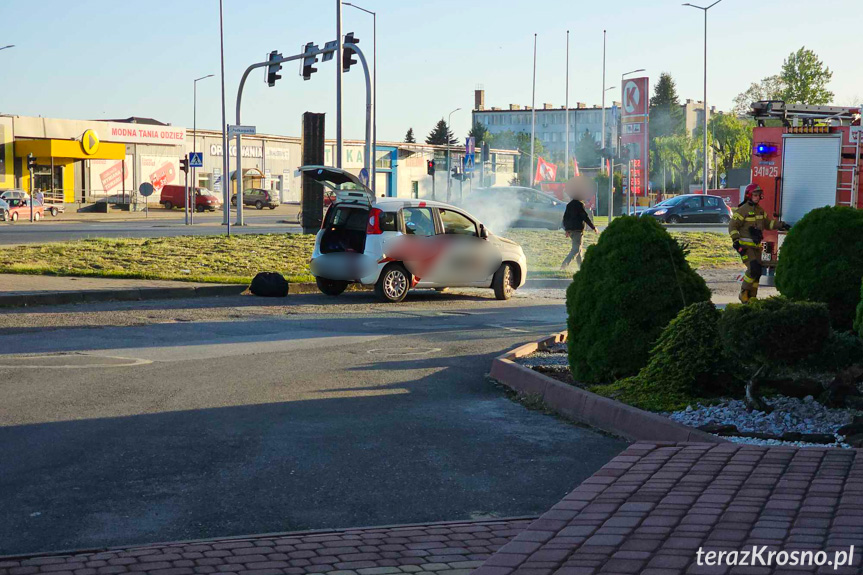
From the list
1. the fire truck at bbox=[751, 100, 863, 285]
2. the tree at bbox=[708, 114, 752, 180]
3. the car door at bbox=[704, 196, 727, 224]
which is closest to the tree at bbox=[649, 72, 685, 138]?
the tree at bbox=[708, 114, 752, 180]

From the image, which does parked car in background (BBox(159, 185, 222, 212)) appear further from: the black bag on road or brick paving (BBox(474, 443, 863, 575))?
brick paving (BBox(474, 443, 863, 575))

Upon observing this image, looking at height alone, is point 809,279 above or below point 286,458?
above

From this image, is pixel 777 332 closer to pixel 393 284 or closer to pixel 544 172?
pixel 393 284

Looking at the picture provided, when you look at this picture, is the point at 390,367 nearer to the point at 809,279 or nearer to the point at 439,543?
the point at 809,279

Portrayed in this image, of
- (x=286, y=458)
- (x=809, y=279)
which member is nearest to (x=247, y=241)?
(x=809, y=279)

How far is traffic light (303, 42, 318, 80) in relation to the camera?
3198 centimetres

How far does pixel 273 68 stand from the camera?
34562mm

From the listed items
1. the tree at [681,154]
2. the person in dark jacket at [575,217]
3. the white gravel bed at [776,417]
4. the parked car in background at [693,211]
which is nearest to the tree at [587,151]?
the tree at [681,154]

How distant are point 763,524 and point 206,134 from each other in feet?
273

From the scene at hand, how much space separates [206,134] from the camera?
277 ft

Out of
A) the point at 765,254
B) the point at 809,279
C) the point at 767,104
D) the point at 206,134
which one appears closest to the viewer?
the point at 809,279

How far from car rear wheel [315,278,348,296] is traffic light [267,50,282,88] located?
18.0 meters

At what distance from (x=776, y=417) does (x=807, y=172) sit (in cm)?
1011

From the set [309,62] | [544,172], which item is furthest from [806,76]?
[309,62]
